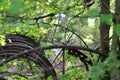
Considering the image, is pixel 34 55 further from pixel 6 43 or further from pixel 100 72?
pixel 100 72

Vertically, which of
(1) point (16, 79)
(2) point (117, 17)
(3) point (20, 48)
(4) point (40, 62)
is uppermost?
(2) point (117, 17)

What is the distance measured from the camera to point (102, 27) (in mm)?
2781

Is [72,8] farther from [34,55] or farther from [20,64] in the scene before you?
[34,55]

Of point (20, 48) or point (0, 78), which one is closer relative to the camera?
point (20, 48)

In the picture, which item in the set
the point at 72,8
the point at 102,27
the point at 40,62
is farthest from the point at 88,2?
the point at 40,62

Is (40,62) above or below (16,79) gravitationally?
above

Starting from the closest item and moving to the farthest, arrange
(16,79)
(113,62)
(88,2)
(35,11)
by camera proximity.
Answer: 1. (113,62)
2. (88,2)
3. (16,79)
4. (35,11)

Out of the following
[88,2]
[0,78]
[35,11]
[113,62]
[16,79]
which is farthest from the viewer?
[35,11]

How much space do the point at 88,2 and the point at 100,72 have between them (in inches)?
65.5

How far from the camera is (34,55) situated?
281 cm

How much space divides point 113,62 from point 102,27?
0.94 meters

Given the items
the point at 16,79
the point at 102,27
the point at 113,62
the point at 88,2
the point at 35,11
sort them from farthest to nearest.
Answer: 1. the point at 35,11
2. the point at 16,79
3. the point at 88,2
4. the point at 102,27
5. the point at 113,62

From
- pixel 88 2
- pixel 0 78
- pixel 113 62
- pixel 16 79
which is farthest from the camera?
pixel 16 79

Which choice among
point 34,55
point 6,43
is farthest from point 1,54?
point 34,55
